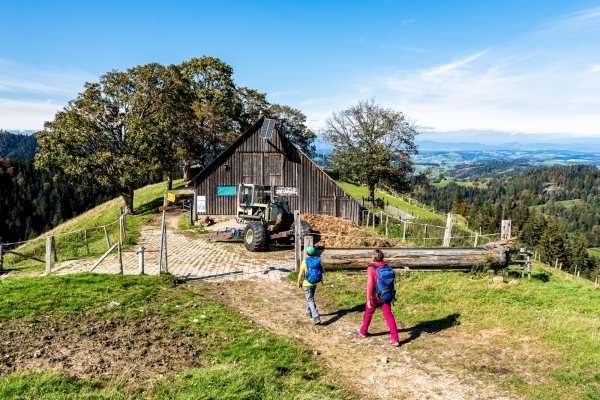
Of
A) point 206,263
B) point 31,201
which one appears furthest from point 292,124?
point 31,201

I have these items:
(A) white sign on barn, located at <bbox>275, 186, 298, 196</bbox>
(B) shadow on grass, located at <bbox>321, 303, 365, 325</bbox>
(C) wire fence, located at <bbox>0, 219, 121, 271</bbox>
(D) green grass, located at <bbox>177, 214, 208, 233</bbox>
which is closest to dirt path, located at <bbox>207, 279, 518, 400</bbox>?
(B) shadow on grass, located at <bbox>321, 303, 365, 325</bbox>

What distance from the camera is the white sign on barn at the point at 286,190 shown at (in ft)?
92.9

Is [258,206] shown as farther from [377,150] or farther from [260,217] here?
[377,150]

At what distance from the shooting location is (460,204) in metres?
98.6

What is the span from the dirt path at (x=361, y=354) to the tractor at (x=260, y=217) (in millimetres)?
6952

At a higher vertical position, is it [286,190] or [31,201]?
[286,190]

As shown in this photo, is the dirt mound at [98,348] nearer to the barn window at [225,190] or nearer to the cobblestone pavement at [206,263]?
the cobblestone pavement at [206,263]

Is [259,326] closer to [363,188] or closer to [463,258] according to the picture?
[463,258]

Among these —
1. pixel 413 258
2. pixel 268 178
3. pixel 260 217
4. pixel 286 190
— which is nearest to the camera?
pixel 413 258

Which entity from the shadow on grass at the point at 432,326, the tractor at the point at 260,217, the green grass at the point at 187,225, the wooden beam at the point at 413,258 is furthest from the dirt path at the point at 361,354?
the green grass at the point at 187,225

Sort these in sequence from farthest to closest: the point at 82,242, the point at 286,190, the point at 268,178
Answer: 1. the point at 286,190
2. the point at 268,178
3. the point at 82,242

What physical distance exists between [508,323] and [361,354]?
3958 mm

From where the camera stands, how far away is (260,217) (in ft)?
67.7

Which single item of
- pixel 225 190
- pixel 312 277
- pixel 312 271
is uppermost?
pixel 225 190
